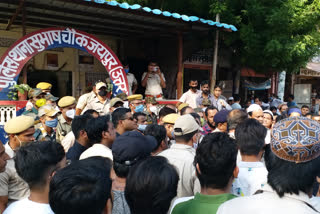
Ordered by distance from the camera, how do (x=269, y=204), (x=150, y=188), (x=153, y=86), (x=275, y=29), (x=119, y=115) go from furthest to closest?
1. (x=275, y=29)
2. (x=153, y=86)
3. (x=119, y=115)
4. (x=150, y=188)
5. (x=269, y=204)

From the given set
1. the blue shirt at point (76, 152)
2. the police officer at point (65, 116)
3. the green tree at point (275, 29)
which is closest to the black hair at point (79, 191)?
the blue shirt at point (76, 152)

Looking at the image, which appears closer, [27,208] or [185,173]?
[27,208]

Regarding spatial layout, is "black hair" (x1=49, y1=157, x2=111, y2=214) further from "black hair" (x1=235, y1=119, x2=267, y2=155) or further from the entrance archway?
the entrance archway

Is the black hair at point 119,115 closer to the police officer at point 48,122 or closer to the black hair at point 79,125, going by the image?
the black hair at point 79,125

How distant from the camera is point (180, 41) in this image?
782 centimetres

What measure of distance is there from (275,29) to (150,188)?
8208mm

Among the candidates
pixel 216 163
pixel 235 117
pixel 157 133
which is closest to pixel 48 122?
pixel 157 133

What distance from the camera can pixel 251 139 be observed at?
2.35 meters

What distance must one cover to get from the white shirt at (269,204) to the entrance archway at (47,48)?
5.49 metres

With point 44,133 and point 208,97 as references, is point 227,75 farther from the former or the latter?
point 44,133

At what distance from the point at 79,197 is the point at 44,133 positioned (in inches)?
125

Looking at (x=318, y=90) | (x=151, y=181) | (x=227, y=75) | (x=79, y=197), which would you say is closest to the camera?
(x=79, y=197)

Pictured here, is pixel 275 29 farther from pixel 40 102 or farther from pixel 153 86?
pixel 40 102

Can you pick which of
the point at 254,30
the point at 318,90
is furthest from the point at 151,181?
the point at 318,90
